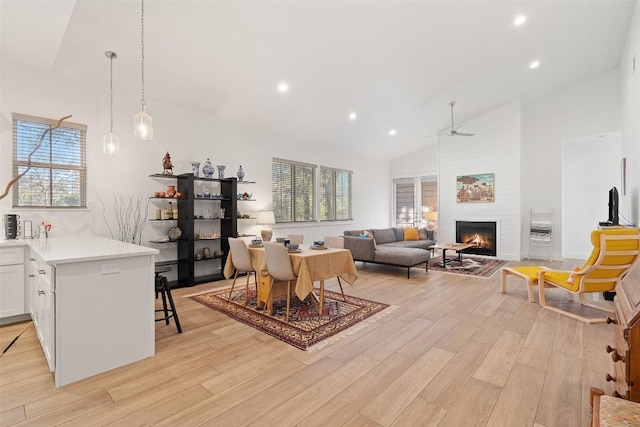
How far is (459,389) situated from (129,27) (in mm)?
4756

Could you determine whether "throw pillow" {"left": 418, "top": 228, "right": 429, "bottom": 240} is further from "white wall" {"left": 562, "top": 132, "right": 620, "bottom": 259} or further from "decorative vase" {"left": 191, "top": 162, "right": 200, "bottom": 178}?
"decorative vase" {"left": 191, "top": 162, "right": 200, "bottom": 178}

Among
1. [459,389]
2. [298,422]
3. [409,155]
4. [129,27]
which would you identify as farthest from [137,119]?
[409,155]

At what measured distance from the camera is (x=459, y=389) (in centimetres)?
211

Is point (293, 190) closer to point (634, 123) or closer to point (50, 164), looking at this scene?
point (50, 164)

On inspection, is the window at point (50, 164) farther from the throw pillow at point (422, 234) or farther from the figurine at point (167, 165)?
the throw pillow at point (422, 234)

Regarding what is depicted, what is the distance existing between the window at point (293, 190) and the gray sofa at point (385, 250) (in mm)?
1362

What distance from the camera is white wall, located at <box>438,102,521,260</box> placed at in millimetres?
7375

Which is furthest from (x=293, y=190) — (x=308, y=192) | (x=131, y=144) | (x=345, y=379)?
(x=345, y=379)

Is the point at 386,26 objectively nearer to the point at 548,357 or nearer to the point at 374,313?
the point at 374,313

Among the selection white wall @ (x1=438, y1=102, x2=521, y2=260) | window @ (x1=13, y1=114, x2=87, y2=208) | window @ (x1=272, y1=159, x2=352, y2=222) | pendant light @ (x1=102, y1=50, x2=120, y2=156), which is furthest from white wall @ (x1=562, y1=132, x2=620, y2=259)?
window @ (x1=13, y1=114, x2=87, y2=208)

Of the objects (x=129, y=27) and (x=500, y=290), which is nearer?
(x=129, y=27)

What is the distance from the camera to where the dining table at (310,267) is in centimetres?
328

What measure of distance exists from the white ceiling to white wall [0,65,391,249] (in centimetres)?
20

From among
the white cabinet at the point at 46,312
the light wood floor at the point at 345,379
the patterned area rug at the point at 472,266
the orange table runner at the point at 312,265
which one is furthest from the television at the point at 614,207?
the white cabinet at the point at 46,312
